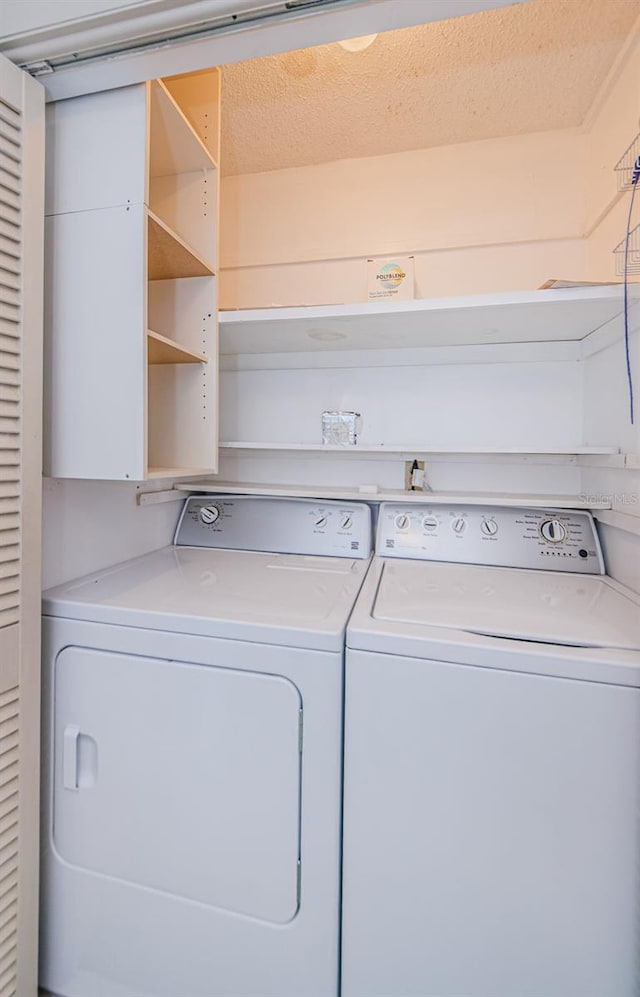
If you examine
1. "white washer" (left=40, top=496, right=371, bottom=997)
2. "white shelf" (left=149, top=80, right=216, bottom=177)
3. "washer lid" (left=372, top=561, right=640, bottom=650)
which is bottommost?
"white washer" (left=40, top=496, right=371, bottom=997)

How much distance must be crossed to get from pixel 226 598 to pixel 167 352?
838mm

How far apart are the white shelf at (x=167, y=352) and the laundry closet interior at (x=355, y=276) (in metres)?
0.02

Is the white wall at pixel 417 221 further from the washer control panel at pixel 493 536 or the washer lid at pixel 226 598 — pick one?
the washer lid at pixel 226 598

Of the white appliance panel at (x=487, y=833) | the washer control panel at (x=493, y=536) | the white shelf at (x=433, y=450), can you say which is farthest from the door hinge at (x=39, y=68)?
the washer control panel at (x=493, y=536)

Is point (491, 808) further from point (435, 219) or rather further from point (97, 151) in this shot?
point (435, 219)

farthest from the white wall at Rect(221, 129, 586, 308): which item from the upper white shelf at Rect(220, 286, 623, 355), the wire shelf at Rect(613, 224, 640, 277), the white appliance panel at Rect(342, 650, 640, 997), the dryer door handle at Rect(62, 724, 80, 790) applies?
the dryer door handle at Rect(62, 724, 80, 790)

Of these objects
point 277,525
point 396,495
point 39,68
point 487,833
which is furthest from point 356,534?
point 39,68

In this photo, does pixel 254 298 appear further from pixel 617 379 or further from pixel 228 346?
pixel 617 379

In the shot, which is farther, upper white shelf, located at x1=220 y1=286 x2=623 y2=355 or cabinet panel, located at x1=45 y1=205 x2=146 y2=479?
upper white shelf, located at x1=220 y1=286 x2=623 y2=355

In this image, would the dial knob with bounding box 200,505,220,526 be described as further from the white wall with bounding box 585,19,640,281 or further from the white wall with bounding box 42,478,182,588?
the white wall with bounding box 585,19,640,281

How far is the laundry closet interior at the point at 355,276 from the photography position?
1164 millimetres

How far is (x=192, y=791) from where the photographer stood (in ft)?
3.59

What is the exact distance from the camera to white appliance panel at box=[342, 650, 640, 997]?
0.90 m

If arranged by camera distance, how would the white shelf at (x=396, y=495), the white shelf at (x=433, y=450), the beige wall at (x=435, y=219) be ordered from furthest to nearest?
the beige wall at (x=435, y=219), the white shelf at (x=396, y=495), the white shelf at (x=433, y=450)
